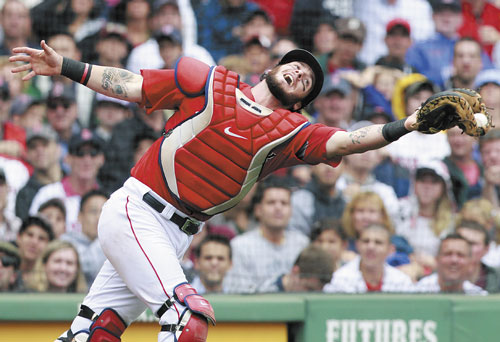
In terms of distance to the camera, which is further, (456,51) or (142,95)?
(456,51)

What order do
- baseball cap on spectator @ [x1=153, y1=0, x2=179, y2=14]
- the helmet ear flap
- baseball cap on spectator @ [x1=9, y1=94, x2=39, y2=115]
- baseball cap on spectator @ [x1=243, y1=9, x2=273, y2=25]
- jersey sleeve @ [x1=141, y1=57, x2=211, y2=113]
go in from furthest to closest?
baseball cap on spectator @ [x1=243, y1=9, x2=273, y2=25]
baseball cap on spectator @ [x1=153, y1=0, x2=179, y2=14]
baseball cap on spectator @ [x1=9, y1=94, x2=39, y2=115]
jersey sleeve @ [x1=141, y1=57, x2=211, y2=113]
the helmet ear flap

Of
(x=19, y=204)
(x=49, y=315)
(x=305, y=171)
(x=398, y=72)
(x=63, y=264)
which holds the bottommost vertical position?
(x=49, y=315)

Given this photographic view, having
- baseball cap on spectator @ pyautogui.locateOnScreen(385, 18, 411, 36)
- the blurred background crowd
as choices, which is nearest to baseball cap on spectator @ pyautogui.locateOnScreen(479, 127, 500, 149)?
the blurred background crowd

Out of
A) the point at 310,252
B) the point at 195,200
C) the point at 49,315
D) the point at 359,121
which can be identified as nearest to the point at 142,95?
the point at 195,200

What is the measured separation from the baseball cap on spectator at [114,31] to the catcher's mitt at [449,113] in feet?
15.4

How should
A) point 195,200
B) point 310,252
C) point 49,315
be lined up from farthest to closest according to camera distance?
1. point 310,252
2. point 49,315
3. point 195,200

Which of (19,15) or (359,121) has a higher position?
(19,15)

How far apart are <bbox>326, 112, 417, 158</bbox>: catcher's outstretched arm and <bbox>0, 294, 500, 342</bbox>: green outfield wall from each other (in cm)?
218

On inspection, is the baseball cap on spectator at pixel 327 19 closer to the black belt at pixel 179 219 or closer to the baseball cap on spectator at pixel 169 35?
the baseball cap on spectator at pixel 169 35

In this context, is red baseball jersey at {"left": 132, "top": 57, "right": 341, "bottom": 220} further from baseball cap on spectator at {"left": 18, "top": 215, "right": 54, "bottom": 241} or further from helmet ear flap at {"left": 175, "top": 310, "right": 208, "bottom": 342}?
baseball cap on spectator at {"left": 18, "top": 215, "right": 54, "bottom": 241}

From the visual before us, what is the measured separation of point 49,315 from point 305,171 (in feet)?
8.95

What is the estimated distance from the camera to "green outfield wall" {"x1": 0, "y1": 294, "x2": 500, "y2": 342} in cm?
589

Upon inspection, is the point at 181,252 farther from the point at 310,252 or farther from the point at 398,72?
the point at 398,72

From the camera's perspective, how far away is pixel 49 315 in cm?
589
